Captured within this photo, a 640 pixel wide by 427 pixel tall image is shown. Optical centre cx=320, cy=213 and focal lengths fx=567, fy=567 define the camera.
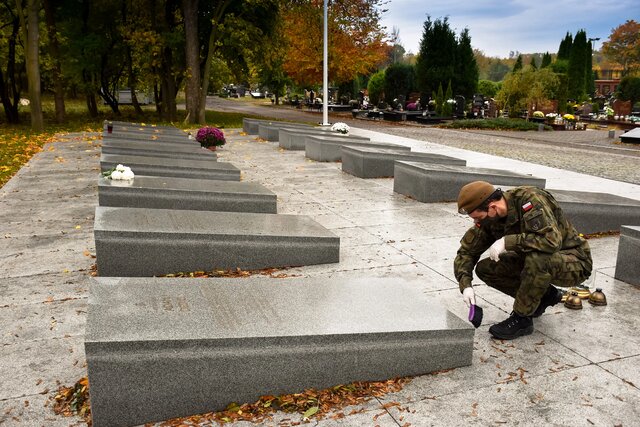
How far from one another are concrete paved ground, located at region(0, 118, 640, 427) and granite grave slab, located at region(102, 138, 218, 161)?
1.35m

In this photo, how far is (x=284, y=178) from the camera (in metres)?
12.8

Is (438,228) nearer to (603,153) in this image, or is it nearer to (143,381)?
(143,381)

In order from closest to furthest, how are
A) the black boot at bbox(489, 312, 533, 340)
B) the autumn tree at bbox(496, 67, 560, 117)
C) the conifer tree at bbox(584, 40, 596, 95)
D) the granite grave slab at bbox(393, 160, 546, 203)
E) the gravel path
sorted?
the black boot at bbox(489, 312, 533, 340), the granite grave slab at bbox(393, 160, 546, 203), the gravel path, the autumn tree at bbox(496, 67, 560, 117), the conifer tree at bbox(584, 40, 596, 95)

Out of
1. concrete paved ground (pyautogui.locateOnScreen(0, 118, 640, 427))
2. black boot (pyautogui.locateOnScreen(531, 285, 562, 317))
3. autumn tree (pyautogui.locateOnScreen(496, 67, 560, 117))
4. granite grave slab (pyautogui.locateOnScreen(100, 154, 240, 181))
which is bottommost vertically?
concrete paved ground (pyautogui.locateOnScreen(0, 118, 640, 427))

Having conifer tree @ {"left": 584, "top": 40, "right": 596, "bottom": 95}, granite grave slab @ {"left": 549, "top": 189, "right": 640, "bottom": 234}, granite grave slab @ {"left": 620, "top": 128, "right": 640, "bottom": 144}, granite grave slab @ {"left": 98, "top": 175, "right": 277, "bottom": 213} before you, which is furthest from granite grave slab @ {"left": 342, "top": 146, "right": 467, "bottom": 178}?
conifer tree @ {"left": 584, "top": 40, "right": 596, "bottom": 95}

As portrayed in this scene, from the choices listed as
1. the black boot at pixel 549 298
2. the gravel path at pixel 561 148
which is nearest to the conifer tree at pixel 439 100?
the gravel path at pixel 561 148

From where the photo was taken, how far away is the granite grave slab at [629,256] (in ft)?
19.7

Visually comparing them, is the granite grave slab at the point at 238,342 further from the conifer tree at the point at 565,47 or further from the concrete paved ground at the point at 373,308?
the conifer tree at the point at 565,47

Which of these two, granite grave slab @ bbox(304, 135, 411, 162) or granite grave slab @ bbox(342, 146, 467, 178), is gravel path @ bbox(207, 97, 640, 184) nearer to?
granite grave slab @ bbox(342, 146, 467, 178)

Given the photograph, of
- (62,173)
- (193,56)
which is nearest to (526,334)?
(62,173)

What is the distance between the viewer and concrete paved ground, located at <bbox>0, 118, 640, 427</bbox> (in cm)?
364

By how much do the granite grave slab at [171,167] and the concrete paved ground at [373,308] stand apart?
2.56 ft

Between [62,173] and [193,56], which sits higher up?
[193,56]

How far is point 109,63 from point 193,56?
793cm
